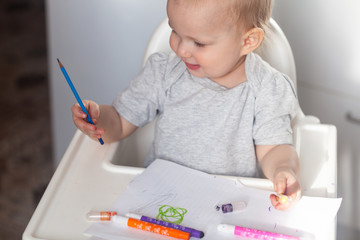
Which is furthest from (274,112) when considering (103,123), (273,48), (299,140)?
(103,123)

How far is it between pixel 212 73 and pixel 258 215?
0.86ft

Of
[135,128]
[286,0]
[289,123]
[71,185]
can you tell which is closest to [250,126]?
[289,123]

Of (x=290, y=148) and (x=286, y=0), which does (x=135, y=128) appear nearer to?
(x=290, y=148)

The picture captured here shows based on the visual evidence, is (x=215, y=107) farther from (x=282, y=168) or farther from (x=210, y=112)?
(x=282, y=168)

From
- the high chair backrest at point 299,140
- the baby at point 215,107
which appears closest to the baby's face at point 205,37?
the baby at point 215,107

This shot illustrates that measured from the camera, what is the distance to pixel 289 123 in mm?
1015

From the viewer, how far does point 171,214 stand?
33.2 inches

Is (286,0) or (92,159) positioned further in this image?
(286,0)

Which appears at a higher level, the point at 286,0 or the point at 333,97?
the point at 286,0

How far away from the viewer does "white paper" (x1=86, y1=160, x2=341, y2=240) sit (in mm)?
814

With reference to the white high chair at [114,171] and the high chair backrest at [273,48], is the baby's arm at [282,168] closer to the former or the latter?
the white high chair at [114,171]

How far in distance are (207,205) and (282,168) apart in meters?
0.14

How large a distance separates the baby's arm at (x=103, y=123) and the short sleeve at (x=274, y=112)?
0.24m

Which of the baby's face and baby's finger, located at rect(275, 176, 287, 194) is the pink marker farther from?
the baby's face
